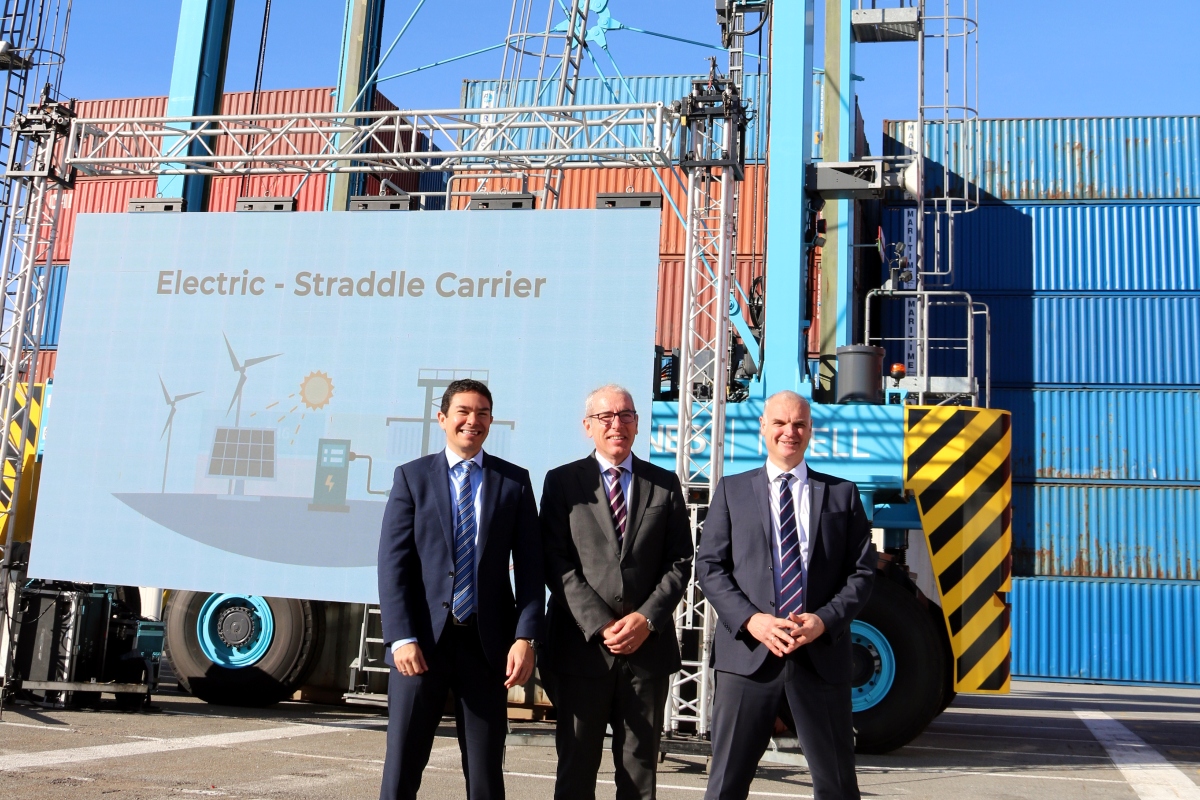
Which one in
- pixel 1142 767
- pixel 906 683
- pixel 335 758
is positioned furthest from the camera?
→ pixel 1142 767

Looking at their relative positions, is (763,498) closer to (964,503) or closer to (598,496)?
(598,496)

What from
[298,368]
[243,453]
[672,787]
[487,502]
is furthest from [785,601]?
[243,453]

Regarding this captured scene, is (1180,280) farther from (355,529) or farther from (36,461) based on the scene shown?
(36,461)

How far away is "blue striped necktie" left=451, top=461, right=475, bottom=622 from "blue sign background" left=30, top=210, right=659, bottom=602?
381cm

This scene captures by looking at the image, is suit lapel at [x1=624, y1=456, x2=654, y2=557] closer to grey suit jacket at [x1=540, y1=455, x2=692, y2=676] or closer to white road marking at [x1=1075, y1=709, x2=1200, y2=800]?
grey suit jacket at [x1=540, y1=455, x2=692, y2=676]

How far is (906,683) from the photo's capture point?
759 centimetres

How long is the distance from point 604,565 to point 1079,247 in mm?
18906

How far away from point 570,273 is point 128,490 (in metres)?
3.92

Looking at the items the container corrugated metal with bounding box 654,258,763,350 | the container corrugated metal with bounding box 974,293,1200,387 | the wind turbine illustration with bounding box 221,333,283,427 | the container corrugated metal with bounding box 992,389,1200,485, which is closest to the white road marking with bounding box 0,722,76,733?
the wind turbine illustration with bounding box 221,333,283,427

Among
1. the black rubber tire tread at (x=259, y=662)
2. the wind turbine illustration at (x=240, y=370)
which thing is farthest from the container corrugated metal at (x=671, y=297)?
the wind turbine illustration at (x=240, y=370)

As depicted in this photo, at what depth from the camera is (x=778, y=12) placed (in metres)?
8.66

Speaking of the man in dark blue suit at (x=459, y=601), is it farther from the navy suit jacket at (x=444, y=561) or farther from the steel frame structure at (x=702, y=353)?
the steel frame structure at (x=702, y=353)

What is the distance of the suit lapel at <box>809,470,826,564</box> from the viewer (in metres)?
3.68

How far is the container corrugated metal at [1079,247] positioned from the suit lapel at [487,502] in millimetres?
17862
